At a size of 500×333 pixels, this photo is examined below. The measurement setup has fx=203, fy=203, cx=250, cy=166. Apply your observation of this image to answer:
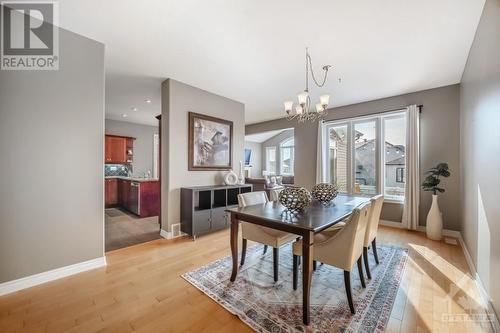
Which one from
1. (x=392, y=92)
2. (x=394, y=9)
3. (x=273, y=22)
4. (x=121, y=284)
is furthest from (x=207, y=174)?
(x=392, y=92)

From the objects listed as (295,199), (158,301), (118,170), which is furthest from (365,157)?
(118,170)

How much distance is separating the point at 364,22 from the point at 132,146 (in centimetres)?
678

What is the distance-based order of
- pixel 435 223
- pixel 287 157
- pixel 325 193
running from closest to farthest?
1. pixel 325 193
2. pixel 435 223
3. pixel 287 157

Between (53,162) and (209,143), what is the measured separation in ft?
7.47

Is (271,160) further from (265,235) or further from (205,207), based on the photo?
(265,235)

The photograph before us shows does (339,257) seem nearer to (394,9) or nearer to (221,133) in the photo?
(394,9)

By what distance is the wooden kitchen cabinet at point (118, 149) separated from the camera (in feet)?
19.6

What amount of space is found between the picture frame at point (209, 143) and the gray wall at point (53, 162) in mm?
1438

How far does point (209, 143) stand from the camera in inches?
156

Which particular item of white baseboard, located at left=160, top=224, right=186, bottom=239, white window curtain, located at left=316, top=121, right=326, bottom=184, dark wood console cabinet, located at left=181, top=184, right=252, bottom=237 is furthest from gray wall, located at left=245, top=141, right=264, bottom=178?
white baseboard, located at left=160, top=224, right=186, bottom=239

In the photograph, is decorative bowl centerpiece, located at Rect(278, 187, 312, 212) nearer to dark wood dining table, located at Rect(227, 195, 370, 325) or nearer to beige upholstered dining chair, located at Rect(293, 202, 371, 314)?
dark wood dining table, located at Rect(227, 195, 370, 325)

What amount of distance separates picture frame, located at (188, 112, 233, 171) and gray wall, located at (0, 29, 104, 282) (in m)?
1.44

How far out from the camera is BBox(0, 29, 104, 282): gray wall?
6.28 feet

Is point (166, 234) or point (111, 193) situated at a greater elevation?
point (111, 193)
